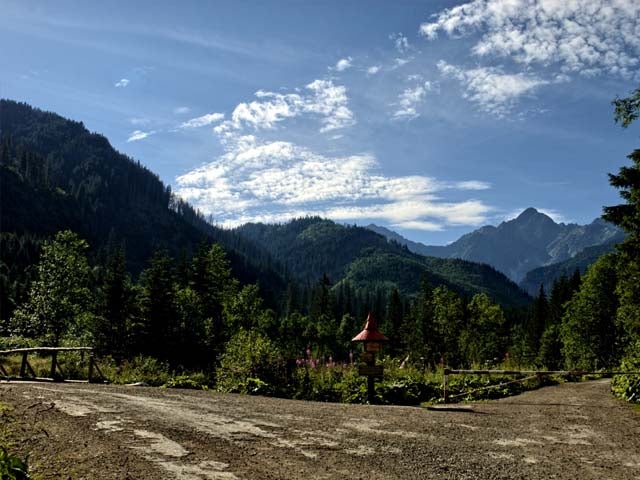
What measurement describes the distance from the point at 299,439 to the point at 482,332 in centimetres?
6022

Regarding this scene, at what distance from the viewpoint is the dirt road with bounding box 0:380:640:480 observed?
725 cm

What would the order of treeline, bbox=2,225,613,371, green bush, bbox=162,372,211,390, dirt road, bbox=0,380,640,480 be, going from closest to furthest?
dirt road, bbox=0,380,640,480
green bush, bbox=162,372,211,390
treeline, bbox=2,225,613,371

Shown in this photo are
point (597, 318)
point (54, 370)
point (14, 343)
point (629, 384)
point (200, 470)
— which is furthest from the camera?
point (597, 318)

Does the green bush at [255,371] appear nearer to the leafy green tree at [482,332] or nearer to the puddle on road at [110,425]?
the puddle on road at [110,425]

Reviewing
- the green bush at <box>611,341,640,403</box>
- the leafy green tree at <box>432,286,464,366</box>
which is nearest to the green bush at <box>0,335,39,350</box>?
the green bush at <box>611,341,640,403</box>

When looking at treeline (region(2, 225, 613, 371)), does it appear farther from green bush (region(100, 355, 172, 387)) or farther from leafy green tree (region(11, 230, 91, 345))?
green bush (region(100, 355, 172, 387))

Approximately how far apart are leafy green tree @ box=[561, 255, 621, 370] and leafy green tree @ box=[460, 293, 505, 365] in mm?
12914

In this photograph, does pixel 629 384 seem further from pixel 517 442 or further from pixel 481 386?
pixel 517 442

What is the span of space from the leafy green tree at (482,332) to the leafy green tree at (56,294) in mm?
43330

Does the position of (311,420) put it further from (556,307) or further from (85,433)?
(556,307)

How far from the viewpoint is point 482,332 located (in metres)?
64.5

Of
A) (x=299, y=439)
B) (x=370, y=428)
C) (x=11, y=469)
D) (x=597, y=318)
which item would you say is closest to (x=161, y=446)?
(x=299, y=439)

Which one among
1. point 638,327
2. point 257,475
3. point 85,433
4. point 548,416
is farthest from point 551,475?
point 638,327

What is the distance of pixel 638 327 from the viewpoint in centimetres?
2098
